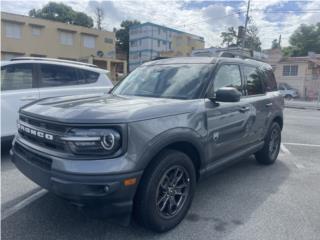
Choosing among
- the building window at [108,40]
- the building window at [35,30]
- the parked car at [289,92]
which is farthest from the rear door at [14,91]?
the building window at [108,40]

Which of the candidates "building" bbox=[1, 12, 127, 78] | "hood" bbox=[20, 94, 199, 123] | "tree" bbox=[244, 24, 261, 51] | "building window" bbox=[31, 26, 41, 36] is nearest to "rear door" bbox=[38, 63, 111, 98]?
"hood" bbox=[20, 94, 199, 123]

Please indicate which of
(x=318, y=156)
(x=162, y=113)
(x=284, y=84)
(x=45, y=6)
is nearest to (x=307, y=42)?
(x=284, y=84)

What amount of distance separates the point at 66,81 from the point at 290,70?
116 feet

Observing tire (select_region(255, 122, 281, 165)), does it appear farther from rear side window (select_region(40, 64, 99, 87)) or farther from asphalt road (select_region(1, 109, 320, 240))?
rear side window (select_region(40, 64, 99, 87))

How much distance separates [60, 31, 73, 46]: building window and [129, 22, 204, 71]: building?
14.3 metres

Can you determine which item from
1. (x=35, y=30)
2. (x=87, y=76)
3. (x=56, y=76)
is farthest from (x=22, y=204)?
(x=35, y=30)

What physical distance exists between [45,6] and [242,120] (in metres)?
63.7

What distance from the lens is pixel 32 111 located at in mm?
2914

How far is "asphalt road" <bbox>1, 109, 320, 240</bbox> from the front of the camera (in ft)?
9.47

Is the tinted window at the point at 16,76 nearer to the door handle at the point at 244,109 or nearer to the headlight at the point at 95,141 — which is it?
the headlight at the point at 95,141

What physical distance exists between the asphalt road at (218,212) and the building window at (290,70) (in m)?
34.0

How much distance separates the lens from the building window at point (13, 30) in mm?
30208

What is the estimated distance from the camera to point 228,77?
3912 millimetres

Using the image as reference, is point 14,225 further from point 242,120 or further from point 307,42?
point 307,42
